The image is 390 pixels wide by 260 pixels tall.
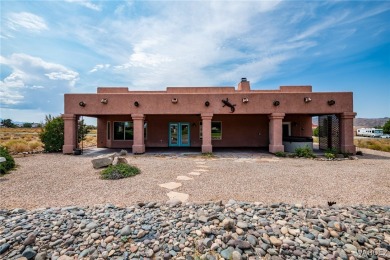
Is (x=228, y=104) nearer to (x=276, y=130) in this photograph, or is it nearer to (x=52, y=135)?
(x=276, y=130)

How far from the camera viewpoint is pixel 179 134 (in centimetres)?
1806

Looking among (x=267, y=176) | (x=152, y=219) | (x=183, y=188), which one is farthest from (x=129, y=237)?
(x=267, y=176)

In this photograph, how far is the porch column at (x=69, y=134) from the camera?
13.7 meters

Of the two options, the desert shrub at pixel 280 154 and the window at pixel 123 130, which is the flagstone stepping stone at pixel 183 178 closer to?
the desert shrub at pixel 280 154

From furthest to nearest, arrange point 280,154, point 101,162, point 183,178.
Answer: point 280,154 → point 101,162 → point 183,178

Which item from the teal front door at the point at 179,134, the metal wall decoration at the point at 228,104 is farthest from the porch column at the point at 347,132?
the teal front door at the point at 179,134

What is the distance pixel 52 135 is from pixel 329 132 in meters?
21.5

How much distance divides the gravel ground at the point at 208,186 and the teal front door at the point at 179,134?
9023 millimetres

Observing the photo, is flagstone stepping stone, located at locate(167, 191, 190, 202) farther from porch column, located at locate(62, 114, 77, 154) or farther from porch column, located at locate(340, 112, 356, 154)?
porch column, located at locate(340, 112, 356, 154)

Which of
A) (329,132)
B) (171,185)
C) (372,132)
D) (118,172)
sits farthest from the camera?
(372,132)

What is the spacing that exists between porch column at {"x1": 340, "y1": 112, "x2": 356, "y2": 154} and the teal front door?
38.7 ft

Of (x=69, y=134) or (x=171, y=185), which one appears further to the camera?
(x=69, y=134)

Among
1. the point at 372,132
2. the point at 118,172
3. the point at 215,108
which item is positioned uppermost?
the point at 215,108

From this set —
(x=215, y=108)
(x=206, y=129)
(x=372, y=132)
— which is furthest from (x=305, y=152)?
(x=372, y=132)
